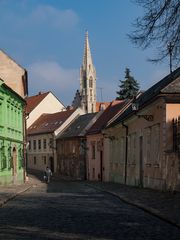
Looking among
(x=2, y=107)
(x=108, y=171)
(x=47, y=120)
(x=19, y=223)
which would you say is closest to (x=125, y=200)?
(x=19, y=223)

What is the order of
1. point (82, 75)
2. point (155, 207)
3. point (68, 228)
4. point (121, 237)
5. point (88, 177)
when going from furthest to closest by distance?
point (82, 75) → point (88, 177) → point (155, 207) → point (68, 228) → point (121, 237)

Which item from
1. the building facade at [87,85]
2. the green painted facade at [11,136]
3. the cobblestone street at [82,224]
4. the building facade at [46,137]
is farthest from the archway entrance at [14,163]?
the building facade at [87,85]

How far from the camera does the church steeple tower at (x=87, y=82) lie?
13300 centimetres

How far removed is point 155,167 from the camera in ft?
89.2

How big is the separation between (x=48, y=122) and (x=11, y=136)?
42260 mm

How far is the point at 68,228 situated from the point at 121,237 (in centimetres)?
191

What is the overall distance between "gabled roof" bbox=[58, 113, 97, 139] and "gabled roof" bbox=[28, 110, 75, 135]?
300cm

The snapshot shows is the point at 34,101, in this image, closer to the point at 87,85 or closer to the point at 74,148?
the point at 74,148

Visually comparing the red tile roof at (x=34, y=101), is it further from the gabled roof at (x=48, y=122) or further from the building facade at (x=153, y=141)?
the building facade at (x=153, y=141)

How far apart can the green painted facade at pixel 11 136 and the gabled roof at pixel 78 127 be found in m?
17.8

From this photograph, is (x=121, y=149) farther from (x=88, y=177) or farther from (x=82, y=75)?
(x=82, y=75)

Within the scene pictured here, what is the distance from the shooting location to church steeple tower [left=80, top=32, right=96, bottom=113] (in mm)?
133000

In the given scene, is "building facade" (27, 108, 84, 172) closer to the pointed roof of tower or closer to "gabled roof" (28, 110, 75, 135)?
"gabled roof" (28, 110, 75, 135)

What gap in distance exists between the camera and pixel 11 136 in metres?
41.1
